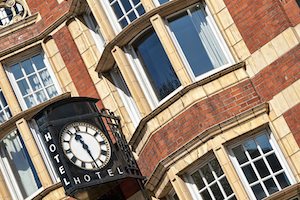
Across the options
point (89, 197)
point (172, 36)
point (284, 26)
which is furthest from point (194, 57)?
point (89, 197)

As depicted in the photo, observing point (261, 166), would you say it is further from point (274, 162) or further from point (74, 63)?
point (74, 63)

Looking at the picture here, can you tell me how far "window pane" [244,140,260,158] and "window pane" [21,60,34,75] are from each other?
6775mm

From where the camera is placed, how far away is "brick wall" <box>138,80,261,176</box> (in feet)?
65.7

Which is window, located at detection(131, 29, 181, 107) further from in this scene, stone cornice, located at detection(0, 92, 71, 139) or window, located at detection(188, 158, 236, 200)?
stone cornice, located at detection(0, 92, 71, 139)

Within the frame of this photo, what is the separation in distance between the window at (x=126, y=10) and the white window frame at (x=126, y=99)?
1326mm

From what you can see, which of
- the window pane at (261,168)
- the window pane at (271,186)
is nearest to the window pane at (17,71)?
the window pane at (261,168)

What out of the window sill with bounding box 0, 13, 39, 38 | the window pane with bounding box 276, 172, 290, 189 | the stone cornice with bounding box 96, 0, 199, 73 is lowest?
the window pane with bounding box 276, 172, 290, 189

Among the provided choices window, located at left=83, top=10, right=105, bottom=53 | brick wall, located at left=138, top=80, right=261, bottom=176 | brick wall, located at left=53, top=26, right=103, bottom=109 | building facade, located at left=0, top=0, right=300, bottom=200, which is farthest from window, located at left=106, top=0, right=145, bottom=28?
brick wall, located at left=138, top=80, right=261, bottom=176

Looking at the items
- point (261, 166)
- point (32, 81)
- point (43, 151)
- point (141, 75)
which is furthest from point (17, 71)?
point (261, 166)

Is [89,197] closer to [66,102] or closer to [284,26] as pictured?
[66,102]

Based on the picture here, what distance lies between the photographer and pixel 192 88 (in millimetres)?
20359

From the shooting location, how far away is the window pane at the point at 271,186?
64.3ft

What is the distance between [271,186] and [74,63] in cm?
626

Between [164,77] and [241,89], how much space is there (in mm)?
1801
